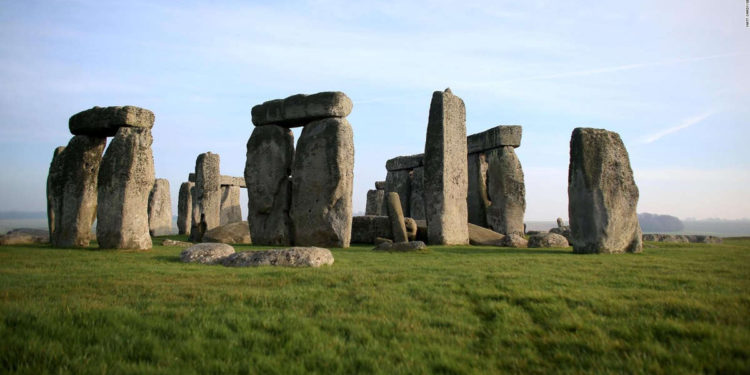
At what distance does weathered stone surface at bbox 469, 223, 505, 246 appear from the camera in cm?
1381

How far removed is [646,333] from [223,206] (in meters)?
23.8

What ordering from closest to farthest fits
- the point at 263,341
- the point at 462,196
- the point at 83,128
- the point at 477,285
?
the point at 263,341 → the point at 477,285 → the point at 83,128 → the point at 462,196

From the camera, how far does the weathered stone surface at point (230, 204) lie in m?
25.1

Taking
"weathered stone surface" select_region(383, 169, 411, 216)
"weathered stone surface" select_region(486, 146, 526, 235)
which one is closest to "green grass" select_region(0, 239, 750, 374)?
"weathered stone surface" select_region(486, 146, 526, 235)

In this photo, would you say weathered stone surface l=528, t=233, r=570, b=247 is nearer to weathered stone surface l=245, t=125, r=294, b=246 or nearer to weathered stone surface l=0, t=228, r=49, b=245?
weathered stone surface l=245, t=125, r=294, b=246

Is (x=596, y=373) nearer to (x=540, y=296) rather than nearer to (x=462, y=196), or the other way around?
(x=540, y=296)

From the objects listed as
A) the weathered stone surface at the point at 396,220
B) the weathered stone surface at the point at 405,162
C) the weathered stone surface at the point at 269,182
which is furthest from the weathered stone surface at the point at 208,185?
the weathered stone surface at the point at 405,162

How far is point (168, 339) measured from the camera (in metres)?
3.68

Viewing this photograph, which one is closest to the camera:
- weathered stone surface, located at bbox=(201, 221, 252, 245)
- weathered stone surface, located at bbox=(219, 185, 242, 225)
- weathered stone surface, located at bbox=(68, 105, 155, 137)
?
weathered stone surface, located at bbox=(68, 105, 155, 137)

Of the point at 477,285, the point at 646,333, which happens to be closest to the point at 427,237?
the point at 477,285

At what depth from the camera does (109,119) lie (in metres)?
10.9

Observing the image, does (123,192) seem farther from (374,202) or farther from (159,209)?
(374,202)

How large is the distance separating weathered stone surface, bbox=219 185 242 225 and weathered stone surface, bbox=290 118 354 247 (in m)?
12.6

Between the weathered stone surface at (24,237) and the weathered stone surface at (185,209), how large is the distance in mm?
9020
